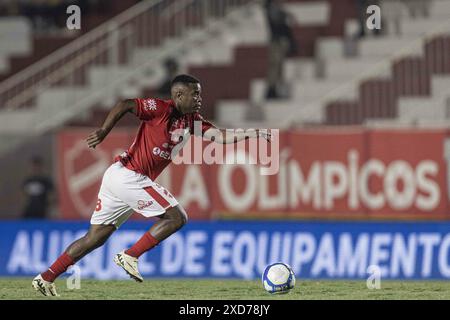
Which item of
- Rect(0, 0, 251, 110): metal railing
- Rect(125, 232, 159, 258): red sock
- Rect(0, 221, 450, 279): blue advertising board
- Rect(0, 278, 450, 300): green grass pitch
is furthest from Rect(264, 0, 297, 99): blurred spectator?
Rect(125, 232, 159, 258): red sock

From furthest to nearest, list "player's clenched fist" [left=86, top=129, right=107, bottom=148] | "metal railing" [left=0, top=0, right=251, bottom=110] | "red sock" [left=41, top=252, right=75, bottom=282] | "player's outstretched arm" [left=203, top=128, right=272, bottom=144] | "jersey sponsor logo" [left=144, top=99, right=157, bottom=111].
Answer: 1. "metal railing" [left=0, top=0, right=251, bottom=110]
2. "player's outstretched arm" [left=203, top=128, right=272, bottom=144]
3. "red sock" [left=41, top=252, right=75, bottom=282]
4. "jersey sponsor logo" [left=144, top=99, right=157, bottom=111]
5. "player's clenched fist" [left=86, top=129, right=107, bottom=148]

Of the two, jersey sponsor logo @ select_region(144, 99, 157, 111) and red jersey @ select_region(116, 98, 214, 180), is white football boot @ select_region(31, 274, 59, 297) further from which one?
jersey sponsor logo @ select_region(144, 99, 157, 111)

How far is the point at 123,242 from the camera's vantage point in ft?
54.2

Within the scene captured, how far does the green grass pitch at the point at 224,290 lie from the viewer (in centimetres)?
1219

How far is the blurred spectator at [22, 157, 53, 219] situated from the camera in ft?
68.3

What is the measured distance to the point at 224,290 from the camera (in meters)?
13.1

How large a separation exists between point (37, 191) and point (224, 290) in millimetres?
8387

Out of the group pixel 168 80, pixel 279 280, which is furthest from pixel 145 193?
pixel 168 80

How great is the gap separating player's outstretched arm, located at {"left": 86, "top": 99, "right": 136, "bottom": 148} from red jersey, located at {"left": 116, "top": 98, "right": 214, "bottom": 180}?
227 mm

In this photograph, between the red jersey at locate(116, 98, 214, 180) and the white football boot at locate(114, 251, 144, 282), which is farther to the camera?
the red jersey at locate(116, 98, 214, 180)

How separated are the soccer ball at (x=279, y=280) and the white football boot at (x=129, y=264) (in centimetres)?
136

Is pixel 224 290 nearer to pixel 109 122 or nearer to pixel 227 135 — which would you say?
pixel 227 135
